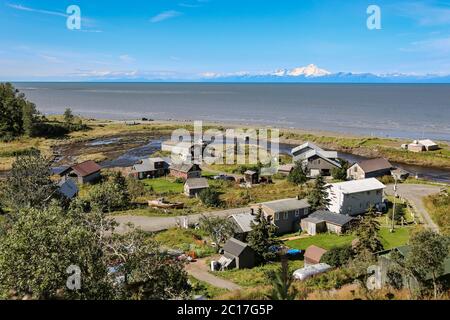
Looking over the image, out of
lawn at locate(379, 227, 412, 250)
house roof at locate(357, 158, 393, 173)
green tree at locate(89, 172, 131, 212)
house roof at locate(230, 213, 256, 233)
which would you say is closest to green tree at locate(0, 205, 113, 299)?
house roof at locate(230, 213, 256, 233)

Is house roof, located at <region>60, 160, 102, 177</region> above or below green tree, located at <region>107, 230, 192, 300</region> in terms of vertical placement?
below

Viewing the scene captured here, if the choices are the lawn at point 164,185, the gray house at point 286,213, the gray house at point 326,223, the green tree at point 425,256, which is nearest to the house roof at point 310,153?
the lawn at point 164,185

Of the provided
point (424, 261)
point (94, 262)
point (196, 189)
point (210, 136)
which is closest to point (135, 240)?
point (94, 262)

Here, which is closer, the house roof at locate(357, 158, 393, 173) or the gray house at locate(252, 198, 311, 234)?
the gray house at locate(252, 198, 311, 234)

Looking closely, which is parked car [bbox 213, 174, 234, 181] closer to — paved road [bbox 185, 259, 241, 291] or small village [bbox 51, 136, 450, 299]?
small village [bbox 51, 136, 450, 299]

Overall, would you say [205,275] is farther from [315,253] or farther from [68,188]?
[68,188]

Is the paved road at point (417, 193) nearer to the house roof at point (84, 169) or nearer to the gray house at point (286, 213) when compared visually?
the gray house at point (286, 213)

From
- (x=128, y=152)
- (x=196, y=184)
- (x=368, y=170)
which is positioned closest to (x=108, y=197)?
(x=196, y=184)
